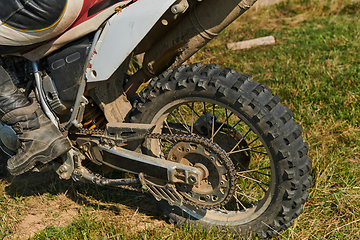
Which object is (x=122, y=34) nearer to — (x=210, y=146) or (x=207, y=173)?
(x=210, y=146)

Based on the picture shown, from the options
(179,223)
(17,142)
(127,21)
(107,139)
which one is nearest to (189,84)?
(127,21)

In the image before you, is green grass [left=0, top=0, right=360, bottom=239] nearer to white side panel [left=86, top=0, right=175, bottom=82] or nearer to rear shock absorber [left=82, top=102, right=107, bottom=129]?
rear shock absorber [left=82, top=102, right=107, bottom=129]

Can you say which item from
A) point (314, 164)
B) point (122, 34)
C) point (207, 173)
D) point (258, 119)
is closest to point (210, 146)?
point (207, 173)

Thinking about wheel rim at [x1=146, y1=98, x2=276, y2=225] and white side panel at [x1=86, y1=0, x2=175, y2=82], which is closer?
white side panel at [x1=86, y1=0, x2=175, y2=82]

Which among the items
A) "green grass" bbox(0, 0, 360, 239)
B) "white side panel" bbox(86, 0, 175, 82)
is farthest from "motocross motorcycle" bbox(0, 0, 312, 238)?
"green grass" bbox(0, 0, 360, 239)

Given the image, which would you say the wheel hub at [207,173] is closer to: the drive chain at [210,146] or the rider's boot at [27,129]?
the drive chain at [210,146]

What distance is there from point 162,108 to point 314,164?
162 centimetres

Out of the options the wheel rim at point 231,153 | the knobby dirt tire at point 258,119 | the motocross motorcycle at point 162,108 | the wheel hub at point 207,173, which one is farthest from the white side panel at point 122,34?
the wheel hub at point 207,173

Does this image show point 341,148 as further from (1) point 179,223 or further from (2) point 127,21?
(2) point 127,21

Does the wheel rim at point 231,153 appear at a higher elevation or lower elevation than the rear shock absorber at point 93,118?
lower

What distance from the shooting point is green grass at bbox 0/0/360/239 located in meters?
2.60

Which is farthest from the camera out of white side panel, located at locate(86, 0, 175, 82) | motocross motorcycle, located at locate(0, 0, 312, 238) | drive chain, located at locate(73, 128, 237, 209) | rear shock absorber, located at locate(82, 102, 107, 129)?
rear shock absorber, located at locate(82, 102, 107, 129)

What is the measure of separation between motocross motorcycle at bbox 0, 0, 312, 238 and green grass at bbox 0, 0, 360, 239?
0.31m

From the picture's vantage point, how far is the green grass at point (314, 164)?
8.54ft
